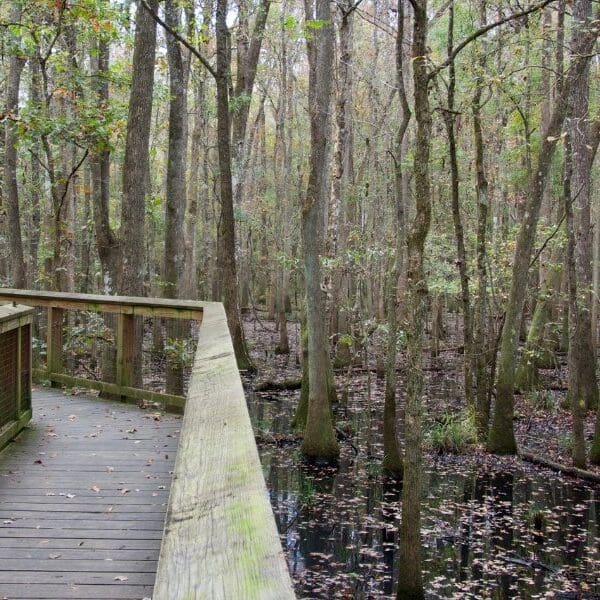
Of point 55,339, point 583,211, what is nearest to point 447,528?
point 55,339

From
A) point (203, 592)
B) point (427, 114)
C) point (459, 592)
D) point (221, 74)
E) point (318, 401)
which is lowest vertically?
point (459, 592)

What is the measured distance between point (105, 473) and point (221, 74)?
890 centimetres

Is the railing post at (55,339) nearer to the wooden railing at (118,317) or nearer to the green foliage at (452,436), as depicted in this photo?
the wooden railing at (118,317)

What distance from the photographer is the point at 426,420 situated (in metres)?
14.9

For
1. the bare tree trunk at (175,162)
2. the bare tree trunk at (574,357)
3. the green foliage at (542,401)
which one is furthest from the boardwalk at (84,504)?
the green foliage at (542,401)

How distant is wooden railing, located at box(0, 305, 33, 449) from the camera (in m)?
5.72

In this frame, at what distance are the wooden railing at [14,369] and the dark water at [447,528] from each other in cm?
355

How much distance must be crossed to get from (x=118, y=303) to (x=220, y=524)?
6.29 metres

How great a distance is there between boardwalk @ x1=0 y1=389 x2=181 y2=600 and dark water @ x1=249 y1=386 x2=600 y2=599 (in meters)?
2.86

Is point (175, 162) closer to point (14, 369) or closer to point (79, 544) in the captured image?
point (14, 369)

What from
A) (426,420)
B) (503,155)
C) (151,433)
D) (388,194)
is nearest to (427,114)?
(151,433)

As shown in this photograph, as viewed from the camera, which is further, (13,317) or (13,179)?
(13,179)

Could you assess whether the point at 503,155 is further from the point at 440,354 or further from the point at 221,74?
the point at 221,74

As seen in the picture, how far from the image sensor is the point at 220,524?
1.39m
